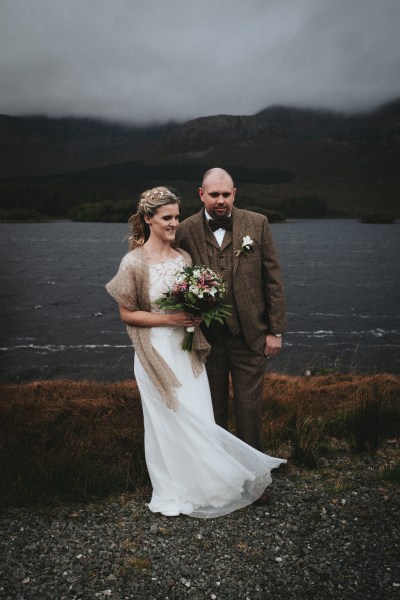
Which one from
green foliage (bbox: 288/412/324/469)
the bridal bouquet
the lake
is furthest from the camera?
the lake

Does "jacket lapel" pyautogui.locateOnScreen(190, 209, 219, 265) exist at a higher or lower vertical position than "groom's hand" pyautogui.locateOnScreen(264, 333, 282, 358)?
higher

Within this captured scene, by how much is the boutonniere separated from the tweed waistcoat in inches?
4.8

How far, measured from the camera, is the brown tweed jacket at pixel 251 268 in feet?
15.8

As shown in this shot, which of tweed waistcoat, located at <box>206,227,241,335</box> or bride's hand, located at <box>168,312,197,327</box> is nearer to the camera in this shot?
bride's hand, located at <box>168,312,197,327</box>

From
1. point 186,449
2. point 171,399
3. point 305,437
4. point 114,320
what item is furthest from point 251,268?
point 114,320

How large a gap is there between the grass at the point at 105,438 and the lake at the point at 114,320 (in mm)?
2530

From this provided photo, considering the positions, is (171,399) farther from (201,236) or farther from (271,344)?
(201,236)

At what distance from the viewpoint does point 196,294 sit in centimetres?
407

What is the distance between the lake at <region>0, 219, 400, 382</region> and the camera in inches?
778

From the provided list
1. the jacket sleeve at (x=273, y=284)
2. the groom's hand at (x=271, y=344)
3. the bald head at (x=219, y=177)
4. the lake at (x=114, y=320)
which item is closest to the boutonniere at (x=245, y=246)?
the jacket sleeve at (x=273, y=284)

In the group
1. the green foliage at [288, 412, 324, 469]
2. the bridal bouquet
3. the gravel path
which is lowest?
the green foliage at [288, 412, 324, 469]

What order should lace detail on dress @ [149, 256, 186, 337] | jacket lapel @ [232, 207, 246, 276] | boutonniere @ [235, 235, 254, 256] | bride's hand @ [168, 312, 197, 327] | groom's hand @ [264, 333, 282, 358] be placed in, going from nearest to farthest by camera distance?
bride's hand @ [168, 312, 197, 327] < lace detail on dress @ [149, 256, 186, 337] < boutonniere @ [235, 235, 254, 256] < jacket lapel @ [232, 207, 246, 276] < groom's hand @ [264, 333, 282, 358]

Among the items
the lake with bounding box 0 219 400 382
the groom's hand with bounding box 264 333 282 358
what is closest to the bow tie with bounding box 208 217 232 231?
the groom's hand with bounding box 264 333 282 358

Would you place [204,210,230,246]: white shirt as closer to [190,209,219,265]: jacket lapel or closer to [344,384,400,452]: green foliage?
[190,209,219,265]: jacket lapel
